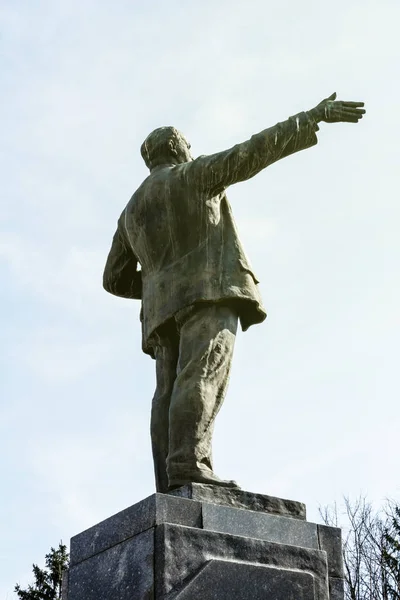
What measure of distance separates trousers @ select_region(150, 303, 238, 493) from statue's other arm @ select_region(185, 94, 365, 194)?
37.1 inches

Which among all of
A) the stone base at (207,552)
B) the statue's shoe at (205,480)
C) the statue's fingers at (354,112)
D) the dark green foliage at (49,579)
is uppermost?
the dark green foliage at (49,579)

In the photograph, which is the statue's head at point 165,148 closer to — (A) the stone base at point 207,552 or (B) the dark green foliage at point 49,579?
(A) the stone base at point 207,552

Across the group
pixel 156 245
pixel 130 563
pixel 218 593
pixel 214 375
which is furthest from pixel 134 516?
pixel 156 245

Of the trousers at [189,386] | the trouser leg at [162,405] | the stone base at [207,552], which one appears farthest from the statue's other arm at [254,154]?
the stone base at [207,552]

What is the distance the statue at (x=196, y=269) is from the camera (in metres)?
7.42

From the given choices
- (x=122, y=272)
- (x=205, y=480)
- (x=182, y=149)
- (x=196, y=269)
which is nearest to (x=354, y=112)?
(x=182, y=149)

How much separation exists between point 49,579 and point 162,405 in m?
17.8

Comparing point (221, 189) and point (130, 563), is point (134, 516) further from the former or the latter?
point (221, 189)

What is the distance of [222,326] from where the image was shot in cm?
757

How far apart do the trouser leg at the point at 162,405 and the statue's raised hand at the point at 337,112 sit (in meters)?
1.99

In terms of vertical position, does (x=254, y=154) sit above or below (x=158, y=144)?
below

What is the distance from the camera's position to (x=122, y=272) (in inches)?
340

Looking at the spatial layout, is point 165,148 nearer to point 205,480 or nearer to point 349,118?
point 349,118

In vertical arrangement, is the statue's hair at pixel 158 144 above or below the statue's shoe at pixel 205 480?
above
